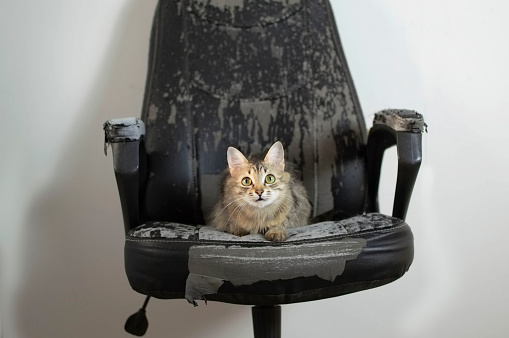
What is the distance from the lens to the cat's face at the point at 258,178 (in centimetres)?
111

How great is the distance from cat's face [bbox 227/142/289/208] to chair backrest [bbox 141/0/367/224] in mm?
176

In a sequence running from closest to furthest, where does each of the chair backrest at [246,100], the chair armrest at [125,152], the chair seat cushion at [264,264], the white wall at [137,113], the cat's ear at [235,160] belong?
the chair seat cushion at [264,264] < the chair armrest at [125,152] < the cat's ear at [235,160] < the chair backrest at [246,100] < the white wall at [137,113]

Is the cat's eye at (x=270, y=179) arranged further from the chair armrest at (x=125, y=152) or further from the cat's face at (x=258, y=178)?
the chair armrest at (x=125, y=152)

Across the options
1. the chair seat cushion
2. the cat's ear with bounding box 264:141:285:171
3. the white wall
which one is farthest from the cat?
the white wall

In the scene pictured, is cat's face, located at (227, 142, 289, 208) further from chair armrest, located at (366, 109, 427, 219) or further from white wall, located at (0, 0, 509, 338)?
white wall, located at (0, 0, 509, 338)

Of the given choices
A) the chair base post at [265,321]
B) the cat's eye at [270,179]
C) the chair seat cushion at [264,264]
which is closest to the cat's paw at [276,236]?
the chair seat cushion at [264,264]

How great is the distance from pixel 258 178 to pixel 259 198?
5cm

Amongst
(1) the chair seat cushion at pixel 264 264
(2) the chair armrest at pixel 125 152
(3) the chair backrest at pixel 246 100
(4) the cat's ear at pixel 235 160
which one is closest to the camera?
(1) the chair seat cushion at pixel 264 264

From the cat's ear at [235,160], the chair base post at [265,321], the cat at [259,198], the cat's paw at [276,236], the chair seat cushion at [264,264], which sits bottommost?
the chair base post at [265,321]
